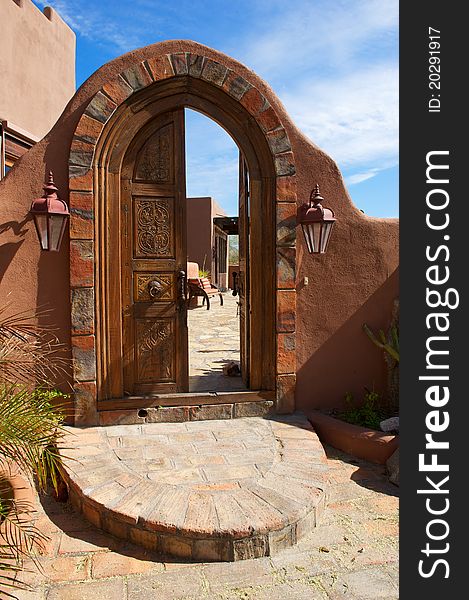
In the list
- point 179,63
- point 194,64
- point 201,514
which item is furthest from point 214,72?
point 201,514

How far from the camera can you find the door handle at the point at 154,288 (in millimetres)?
4625

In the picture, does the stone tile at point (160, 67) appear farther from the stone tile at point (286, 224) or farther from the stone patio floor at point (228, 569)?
the stone patio floor at point (228, 569)

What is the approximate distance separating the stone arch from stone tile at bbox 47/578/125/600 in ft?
6.30

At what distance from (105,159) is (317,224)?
1970mm

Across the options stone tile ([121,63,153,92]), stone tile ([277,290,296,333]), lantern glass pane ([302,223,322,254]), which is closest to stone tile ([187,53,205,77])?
stone tile ([121,63,153,92])

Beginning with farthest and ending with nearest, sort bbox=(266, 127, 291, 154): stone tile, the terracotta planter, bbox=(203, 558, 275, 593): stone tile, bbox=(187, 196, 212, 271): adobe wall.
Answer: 1. bbox=(187, 196, 212, 271): adobe wall
2. bbox=(266, 127, 291, 154): stone tile
3. the terracotta planter
4. bbox=(203, 558, 275, 593): stone tile

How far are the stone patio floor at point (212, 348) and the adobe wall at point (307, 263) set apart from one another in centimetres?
92

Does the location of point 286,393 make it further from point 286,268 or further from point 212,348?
point 212,348

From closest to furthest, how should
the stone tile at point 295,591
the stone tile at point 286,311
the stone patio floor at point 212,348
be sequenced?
the stone tile at point 295,591 < the stone tile at point 286,311 < the stone patio floor at point 212,348

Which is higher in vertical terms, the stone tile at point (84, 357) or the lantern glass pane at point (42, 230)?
the lantern glass pane at point (42, 230)

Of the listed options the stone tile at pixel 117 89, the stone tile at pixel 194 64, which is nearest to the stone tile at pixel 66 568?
the stone tile at pixel 117 89

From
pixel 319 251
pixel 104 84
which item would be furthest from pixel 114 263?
pixel 319 251

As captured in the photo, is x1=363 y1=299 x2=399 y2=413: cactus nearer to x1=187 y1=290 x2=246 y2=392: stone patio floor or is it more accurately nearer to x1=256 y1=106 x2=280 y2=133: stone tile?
x1=187 y1=290 x2=246 y2=392: stone patio floor

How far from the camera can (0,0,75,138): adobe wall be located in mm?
7527
